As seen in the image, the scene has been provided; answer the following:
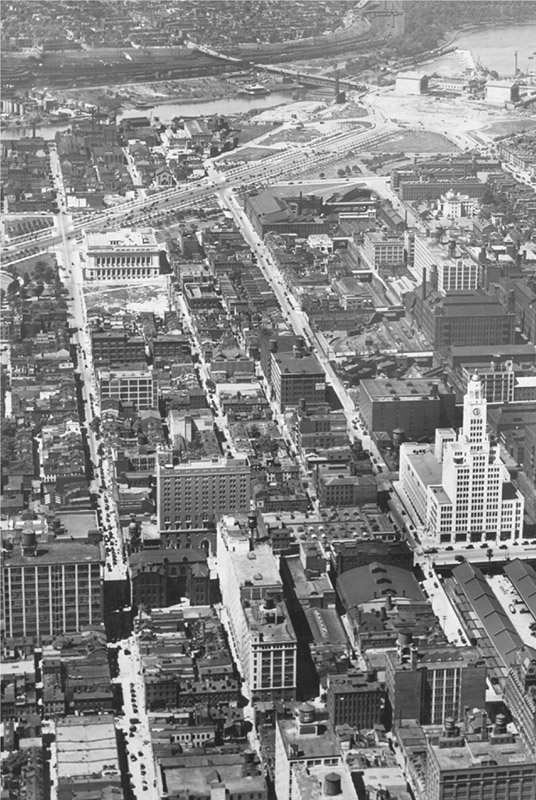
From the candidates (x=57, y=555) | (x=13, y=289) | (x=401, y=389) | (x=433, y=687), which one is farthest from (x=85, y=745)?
(x=13, y=289)

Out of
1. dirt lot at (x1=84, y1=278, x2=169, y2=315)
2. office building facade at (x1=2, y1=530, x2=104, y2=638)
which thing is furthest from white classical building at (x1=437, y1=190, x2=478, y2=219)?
office building facade at (x1=2, y1=530, x2=104, y2=638)

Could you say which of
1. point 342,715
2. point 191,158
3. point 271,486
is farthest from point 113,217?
point 342,715

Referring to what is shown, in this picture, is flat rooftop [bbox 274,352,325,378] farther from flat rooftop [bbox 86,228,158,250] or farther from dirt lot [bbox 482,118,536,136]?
dirt lot [bbox 482,118,536,136]

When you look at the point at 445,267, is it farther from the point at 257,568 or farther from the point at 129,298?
the point at 257,568


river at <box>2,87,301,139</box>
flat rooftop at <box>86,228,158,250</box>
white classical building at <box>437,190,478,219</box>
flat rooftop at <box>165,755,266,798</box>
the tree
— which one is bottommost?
flat rooftop at <box>165,755,266,798</box>

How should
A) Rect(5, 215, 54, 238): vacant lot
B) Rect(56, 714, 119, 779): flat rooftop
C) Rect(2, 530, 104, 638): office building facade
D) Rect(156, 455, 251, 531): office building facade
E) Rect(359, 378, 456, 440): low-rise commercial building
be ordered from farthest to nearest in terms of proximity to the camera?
Rect(5, 215, 54, 238): vacant lot
Rect(359, 378, 456, 440): low-rise commercial building
Rect(156, 455, 251, 531): office building facade
Rect(2, 530, 104, 638): office building facade
Rect(56, 714, 119, 779): flat rooftop

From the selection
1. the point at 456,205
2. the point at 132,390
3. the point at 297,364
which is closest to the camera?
the point at 132,390
